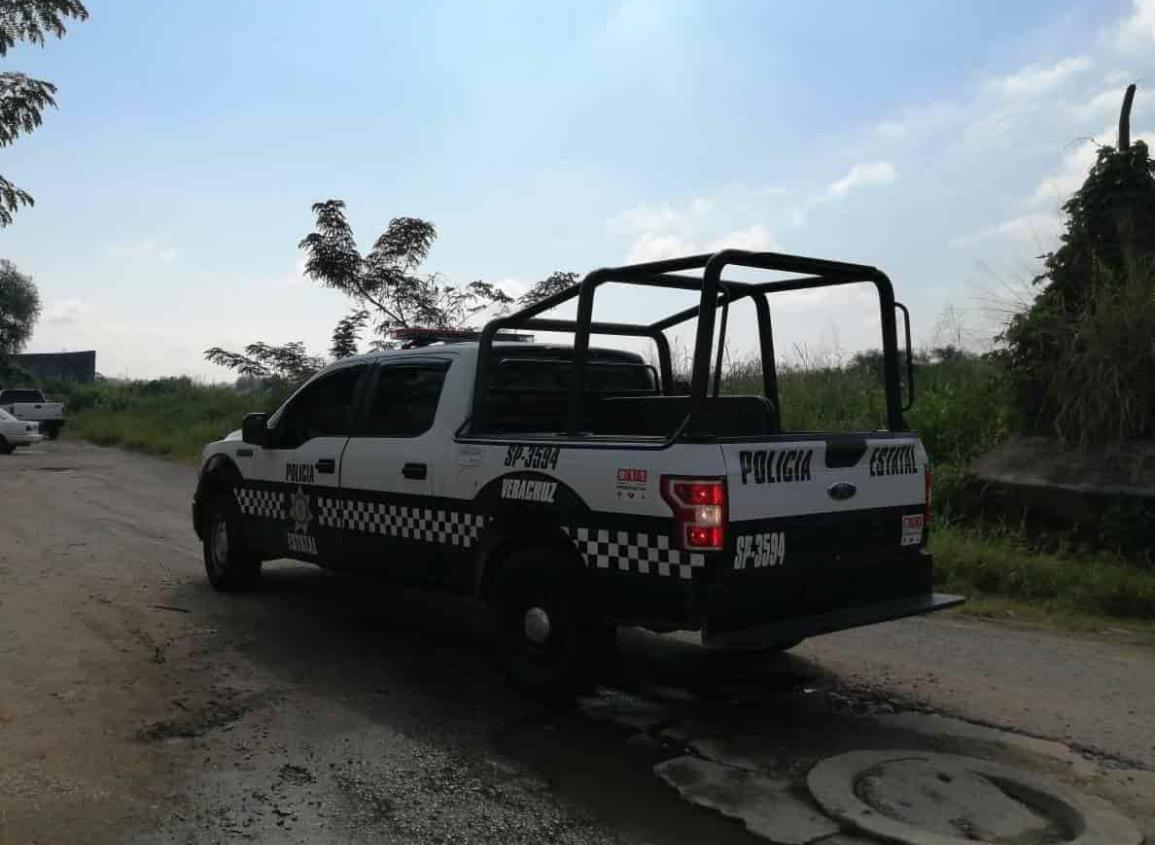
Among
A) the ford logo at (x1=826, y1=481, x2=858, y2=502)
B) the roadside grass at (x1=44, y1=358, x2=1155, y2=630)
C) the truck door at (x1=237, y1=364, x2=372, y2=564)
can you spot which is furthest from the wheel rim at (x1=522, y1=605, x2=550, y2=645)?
the roadside grass at (x1=44, y1=358, x2=1155, y2=630)

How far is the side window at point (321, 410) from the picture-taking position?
22.4 feet

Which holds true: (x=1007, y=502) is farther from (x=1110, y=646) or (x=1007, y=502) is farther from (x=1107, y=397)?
(x=1110, y=646)

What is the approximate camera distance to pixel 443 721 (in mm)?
4957

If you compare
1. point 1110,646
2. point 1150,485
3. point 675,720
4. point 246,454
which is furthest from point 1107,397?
point 246,454

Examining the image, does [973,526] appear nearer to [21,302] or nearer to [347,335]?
[347,335]

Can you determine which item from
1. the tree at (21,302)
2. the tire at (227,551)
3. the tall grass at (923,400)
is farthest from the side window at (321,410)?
the tree at (21,302)

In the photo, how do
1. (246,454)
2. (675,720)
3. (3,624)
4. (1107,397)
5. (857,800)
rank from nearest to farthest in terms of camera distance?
(857,800)
(675,720)
(3,624)
(246,454)
(1107,397)

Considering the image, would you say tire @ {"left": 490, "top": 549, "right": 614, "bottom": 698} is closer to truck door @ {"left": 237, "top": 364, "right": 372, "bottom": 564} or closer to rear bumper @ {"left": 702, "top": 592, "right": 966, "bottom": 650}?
rear bumper @ {"left": 702, "top": 592, "right": 966, "bottom": 650}

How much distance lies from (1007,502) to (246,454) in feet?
21.2

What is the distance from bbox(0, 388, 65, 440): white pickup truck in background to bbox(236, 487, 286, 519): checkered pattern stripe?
28367mm

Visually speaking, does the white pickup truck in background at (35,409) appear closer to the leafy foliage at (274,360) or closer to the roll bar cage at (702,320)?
the leafy foliage at (274,360)

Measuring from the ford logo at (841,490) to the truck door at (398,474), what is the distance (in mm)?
2104

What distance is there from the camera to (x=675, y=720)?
195 inches

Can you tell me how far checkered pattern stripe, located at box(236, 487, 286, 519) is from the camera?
23.8ft
